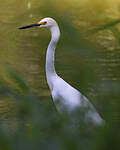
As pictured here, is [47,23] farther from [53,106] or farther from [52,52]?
[53,106]

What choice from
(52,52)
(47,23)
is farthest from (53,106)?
(47,23)

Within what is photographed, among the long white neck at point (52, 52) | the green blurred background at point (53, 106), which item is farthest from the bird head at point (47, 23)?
the green blurred background at point (53, 106)

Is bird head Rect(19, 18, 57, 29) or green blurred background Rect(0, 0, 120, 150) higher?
green blurred background Rect(0, 0, 120, 150)

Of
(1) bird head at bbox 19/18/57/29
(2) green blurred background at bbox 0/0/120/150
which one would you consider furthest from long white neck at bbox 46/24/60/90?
(2) green blurred background at bbox 0/0/120/150

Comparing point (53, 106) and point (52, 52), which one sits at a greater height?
point (53, 106)

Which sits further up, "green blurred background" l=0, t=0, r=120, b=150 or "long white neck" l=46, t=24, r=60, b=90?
"green blurred background" l=0, t=0, r=120, b=150

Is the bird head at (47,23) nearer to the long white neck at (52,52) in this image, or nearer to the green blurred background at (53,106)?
the long white neck at (52,52)

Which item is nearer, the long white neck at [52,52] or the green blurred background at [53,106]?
the green blurred background at [53,106]

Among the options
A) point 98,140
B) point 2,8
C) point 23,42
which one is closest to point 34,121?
point 98,140

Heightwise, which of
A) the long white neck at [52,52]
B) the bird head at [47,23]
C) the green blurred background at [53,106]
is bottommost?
the long white neck at [52,52]

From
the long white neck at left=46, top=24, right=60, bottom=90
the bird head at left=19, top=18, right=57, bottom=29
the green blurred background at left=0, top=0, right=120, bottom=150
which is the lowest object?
the long white neck at left=46, top=24, right=60, bottom=90

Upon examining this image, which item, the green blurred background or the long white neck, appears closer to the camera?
the green blurred background

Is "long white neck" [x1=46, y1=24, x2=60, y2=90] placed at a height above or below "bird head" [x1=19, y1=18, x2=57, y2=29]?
below

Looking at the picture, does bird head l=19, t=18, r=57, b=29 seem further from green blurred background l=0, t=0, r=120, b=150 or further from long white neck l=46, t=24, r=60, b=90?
green blurred background l=0, t=0, r=120, b=150
